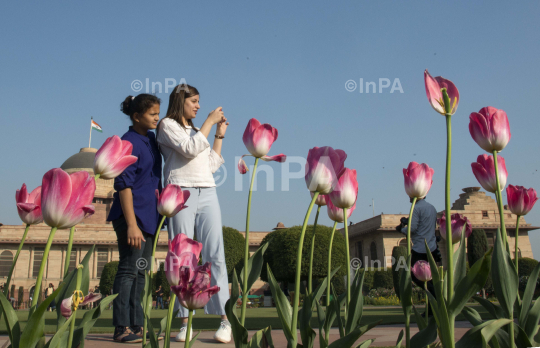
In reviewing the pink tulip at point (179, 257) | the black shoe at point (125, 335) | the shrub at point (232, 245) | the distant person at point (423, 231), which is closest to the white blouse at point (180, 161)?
the black shoe at point (125, 335)

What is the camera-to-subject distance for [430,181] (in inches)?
59.7

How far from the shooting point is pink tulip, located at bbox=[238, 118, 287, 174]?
124 centimetres

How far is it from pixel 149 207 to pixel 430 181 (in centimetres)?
172

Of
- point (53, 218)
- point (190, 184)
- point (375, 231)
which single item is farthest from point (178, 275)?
point (375, 231)

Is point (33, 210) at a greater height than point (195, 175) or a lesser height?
lesser

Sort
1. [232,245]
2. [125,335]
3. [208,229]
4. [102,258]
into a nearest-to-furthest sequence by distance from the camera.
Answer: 1. [125,335]
2. [208,229]
3. [232,245]
4. [102,258]

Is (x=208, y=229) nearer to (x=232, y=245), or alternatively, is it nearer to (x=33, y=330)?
(x=33, y=330)

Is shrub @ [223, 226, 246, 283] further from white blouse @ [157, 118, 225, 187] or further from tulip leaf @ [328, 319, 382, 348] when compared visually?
tulip leaf @ [328, 319, 382, 348]

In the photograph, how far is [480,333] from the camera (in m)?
0.91

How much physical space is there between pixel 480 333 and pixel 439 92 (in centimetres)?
54

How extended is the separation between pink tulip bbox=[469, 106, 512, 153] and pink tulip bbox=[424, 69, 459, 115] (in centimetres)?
24

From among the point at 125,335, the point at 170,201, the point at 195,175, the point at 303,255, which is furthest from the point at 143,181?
the point at 303,255

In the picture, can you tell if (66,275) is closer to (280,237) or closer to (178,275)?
(178,275)

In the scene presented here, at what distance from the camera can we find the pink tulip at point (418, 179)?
1.50 metres
